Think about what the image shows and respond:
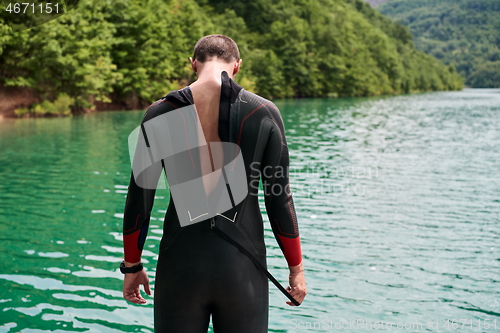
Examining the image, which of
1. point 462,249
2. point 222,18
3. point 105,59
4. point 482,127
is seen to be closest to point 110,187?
point 462,249

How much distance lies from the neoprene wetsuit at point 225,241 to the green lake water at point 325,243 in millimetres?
2761

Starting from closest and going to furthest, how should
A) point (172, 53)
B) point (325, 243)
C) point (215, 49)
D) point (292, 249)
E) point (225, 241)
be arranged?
1. point (225, 241)
2. point (215, 49)
3. point (292, 249)
4. point (325, 243)
5. point (172, 53)

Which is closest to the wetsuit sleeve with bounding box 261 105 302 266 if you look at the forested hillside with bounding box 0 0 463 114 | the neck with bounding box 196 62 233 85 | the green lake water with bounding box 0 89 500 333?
the neck with bounding box 196 62 233 85

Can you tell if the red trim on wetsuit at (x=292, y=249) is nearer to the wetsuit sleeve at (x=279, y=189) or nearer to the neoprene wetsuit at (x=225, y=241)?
the wetsuit sleeve at (x=279, y=189)

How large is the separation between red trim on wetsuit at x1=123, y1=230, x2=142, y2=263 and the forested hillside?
2994 cm

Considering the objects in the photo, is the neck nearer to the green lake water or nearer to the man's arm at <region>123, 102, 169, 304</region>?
the man's arm at <region>123, 102, 169, 304</region>

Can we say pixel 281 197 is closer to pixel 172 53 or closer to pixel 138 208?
pixel 138 208

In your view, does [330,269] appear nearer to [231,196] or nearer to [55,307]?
[55,307]

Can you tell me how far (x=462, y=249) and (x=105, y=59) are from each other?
34.6 meters

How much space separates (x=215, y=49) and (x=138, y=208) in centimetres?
Answer: 87

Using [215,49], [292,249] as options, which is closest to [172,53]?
[215,49]

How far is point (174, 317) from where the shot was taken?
248 centimetres

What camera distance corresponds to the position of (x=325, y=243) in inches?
319

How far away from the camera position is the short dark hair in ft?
8.50
